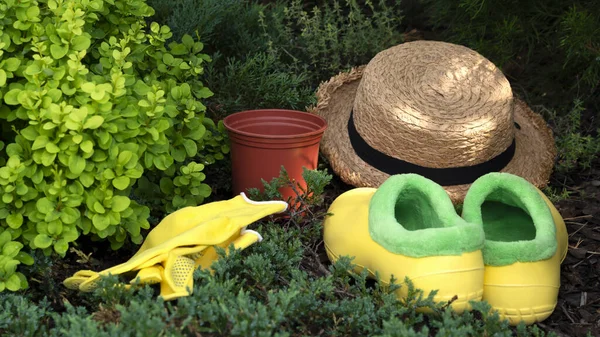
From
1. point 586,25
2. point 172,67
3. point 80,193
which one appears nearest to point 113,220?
point 80,193

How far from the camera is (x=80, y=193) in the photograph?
94.0 inches

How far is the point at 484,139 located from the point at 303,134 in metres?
0.84

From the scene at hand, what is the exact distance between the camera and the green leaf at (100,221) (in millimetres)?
2400

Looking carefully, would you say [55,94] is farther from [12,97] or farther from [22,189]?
[22,189]

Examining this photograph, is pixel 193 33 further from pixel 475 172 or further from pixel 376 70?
pixel 475 172

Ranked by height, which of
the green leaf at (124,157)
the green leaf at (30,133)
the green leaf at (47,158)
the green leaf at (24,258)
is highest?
the green leaf at (30,133)

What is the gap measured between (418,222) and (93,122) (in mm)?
1227

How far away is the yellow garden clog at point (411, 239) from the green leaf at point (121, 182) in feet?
2.52

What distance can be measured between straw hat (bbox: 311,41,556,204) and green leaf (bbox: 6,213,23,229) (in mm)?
1514

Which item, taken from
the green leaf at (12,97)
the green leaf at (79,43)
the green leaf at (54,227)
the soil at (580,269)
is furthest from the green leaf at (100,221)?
the soil at (580,269)

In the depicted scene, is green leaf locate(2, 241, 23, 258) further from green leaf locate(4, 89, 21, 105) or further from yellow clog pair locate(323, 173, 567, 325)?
yellow clog pair locate(323, 173, 567, 325)

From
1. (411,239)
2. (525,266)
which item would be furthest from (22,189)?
(525,266)

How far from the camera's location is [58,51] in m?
2.40

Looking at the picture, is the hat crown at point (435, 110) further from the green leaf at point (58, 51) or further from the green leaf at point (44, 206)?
the green leaf at point (44, 206)
